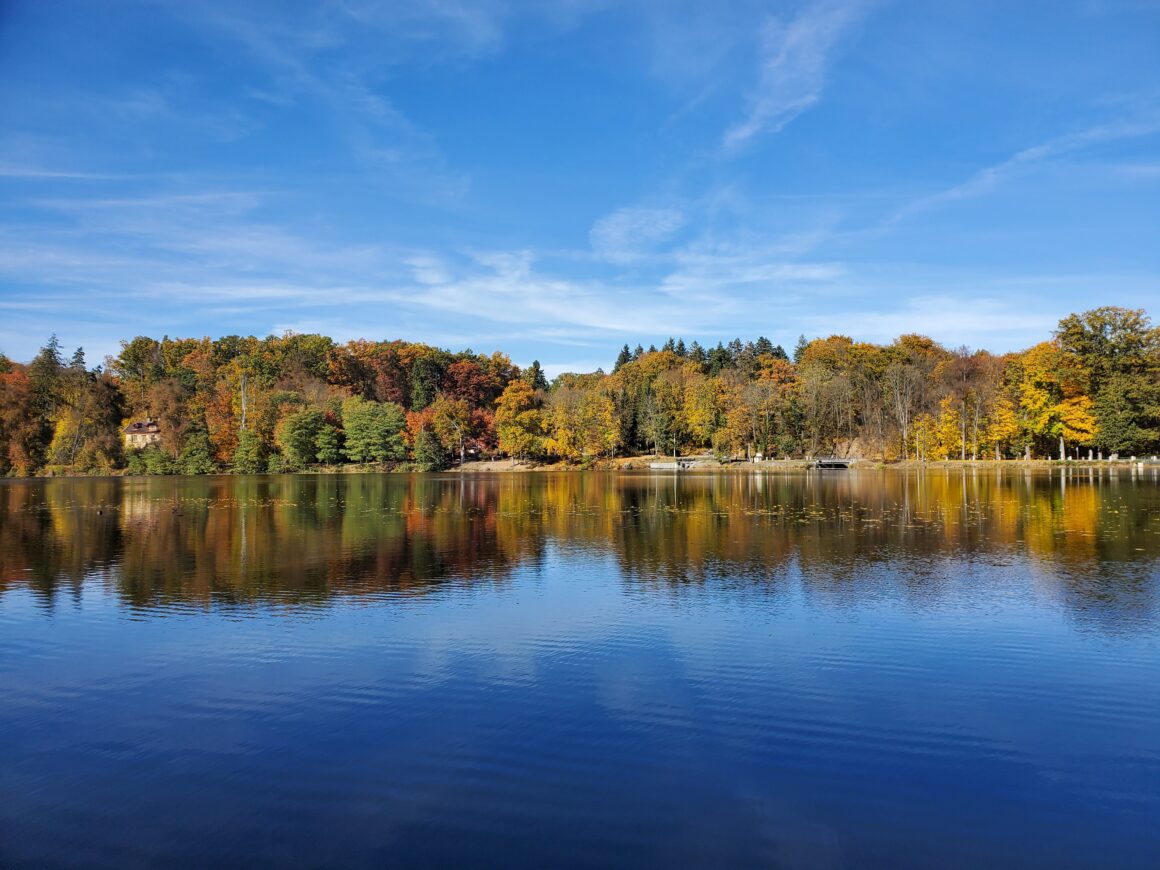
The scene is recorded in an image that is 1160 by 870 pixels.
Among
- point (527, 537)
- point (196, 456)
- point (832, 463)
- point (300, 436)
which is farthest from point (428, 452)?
point (527, 537)

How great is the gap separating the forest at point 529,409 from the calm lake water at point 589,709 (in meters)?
57.4

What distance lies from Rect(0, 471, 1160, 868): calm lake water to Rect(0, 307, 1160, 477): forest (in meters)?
57.4

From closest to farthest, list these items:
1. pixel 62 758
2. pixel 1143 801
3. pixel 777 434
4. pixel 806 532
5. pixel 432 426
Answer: pixel 1143 801, pixel 62 758, pixel 806 532, pixel 777 434, pixel 432 426

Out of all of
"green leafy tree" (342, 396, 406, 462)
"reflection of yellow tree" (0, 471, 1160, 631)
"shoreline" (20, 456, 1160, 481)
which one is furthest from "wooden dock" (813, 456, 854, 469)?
"green leafy tree" (342, 396, 406, 462)

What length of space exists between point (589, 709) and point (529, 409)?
85491 mm

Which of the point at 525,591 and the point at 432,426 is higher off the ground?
the point at 432,426

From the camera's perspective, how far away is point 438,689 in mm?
9852

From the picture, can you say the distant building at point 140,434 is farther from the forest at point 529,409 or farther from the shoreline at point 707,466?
the shoreline at point 707,466

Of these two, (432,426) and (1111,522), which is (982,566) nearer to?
(1111,522)

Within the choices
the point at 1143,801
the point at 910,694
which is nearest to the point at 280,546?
the point at 910,694

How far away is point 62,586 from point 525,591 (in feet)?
34.6

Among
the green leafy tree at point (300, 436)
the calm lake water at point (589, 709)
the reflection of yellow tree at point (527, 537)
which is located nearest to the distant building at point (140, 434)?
the green leafy tree at point (300, 436)

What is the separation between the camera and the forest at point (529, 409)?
71.3 metres

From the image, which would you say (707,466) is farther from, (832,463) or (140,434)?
(140,434)
